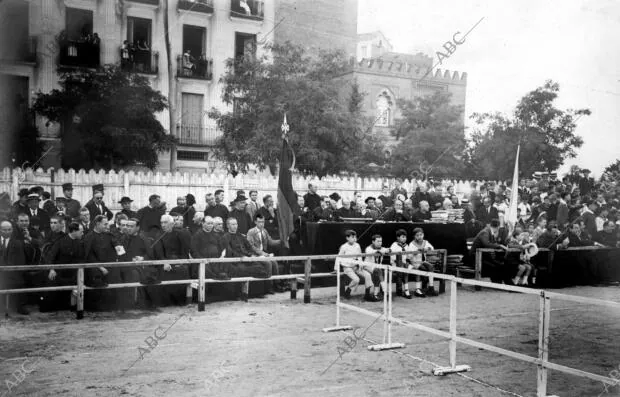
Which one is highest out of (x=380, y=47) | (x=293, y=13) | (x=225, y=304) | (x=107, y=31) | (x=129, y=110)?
(x=380, y=47)

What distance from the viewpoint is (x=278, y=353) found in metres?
7.03

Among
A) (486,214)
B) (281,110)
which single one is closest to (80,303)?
(486,214)

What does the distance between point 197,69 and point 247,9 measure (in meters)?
3.01

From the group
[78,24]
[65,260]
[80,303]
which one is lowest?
[80,303]

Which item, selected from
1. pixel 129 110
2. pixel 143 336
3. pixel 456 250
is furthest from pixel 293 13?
pixel 143 336

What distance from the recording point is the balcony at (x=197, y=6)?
69.5 ft

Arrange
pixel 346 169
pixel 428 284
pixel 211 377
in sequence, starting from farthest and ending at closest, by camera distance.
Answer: pixel 346 169 → pixel 428 284 → pixel 211 377

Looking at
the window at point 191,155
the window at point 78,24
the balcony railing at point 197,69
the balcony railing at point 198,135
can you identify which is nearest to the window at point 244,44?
the balcony railing at point 197,69

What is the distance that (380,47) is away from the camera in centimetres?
5425

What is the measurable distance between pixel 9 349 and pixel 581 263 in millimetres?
11976

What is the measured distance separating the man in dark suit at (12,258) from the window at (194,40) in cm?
1387

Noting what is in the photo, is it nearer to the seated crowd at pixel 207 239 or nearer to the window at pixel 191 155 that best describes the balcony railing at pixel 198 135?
the window at pixel 191 155

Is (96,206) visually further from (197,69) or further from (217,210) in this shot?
(197,69)

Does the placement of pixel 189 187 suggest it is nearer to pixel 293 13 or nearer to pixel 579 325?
pixel 579 325
